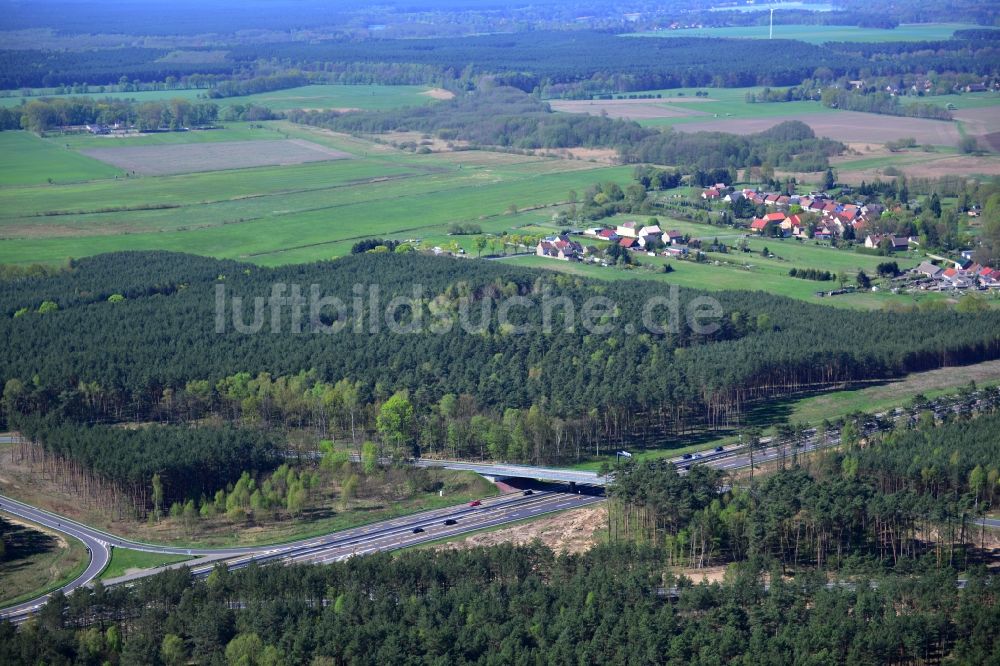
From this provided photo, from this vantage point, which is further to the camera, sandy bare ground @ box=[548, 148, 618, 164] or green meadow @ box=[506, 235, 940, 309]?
sandy bare ground @ box=[548, 148, 618, 164]

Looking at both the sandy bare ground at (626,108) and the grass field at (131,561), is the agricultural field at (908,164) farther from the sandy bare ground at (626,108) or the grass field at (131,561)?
the grass field at (131,561)

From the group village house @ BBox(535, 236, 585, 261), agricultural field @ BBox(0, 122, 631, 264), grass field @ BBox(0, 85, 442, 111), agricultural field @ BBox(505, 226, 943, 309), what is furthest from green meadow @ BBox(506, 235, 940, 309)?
grass field @ BBox(0, 85, 442, 111)

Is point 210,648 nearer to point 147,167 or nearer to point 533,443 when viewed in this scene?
point 533,443

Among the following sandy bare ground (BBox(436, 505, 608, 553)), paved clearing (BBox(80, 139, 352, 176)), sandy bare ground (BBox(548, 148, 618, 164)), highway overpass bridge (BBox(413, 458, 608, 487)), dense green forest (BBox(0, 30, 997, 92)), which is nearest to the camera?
sandy bare ground (BBox(436, 505, 608, 553))

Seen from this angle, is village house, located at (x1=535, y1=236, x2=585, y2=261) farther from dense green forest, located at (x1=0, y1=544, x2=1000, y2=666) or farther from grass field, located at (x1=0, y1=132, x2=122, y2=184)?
dense green forest, located at (x1=0, y1=544, x2=1000, y2=666)

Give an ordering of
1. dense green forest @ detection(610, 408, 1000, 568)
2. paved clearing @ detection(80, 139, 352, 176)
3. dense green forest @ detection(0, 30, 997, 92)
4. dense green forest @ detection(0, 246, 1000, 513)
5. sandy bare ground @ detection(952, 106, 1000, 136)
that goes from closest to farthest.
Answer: dense green forest @ detection(610, 408, 1000, 568)
dense green forest @ detection(0, 246, 1000, 513)
sandy bare ground @ detection(952, 106, 1000, 136)
paved clearing @ detection(80, 139, 352, 176)
dense green forest @ detection(0, 30, 997, 92)

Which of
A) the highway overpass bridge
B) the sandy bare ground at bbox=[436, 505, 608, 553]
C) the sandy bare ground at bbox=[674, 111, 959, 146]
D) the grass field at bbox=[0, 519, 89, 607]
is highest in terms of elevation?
the sandy bare ground at bbox=[674, 111, 959, 146]
